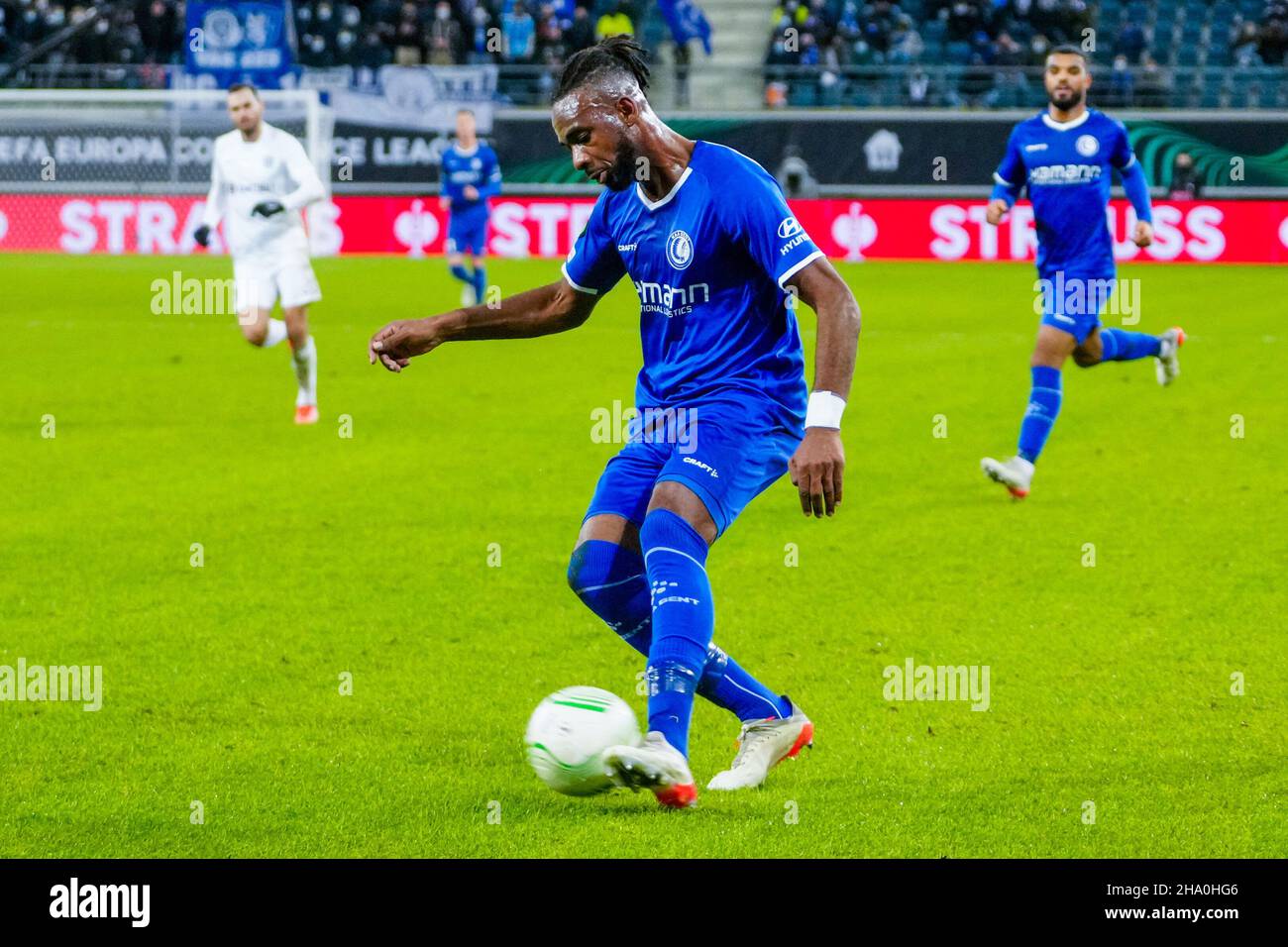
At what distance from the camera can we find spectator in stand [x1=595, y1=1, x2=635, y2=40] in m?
29.8

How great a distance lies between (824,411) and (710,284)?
2.12ft

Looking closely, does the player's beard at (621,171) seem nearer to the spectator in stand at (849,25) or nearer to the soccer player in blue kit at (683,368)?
the soccer player in blue kit at (683,368)

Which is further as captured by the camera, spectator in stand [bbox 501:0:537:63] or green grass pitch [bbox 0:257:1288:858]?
spectator in stand [bbox 501:0:537:63]

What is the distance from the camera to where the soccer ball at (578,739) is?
4703mm

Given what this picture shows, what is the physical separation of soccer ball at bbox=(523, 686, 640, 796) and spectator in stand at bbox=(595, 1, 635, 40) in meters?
25.9

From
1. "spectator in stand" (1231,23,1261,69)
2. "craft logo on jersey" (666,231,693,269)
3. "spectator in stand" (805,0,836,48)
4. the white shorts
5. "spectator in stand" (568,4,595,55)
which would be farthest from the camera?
"spectator in stand" (805,0,836,48)

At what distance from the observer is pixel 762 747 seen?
516 centimetres

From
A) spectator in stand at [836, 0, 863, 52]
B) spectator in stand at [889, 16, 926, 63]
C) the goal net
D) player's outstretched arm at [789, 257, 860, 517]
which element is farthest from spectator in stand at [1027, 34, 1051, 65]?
player's outstretched arm at [789, 257, 860, 517]

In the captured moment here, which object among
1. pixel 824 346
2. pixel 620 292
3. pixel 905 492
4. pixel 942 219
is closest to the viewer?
pixel 824 346

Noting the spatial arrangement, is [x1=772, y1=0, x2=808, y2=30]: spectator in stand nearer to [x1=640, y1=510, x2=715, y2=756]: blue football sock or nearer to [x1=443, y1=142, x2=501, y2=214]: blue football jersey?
[x1=443, y1=142, x2=501, y2=214]: blue football jersey

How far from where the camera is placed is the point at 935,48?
99.6 ft

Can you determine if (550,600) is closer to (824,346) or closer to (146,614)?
(146,614)

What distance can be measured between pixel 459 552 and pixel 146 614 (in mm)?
1773
